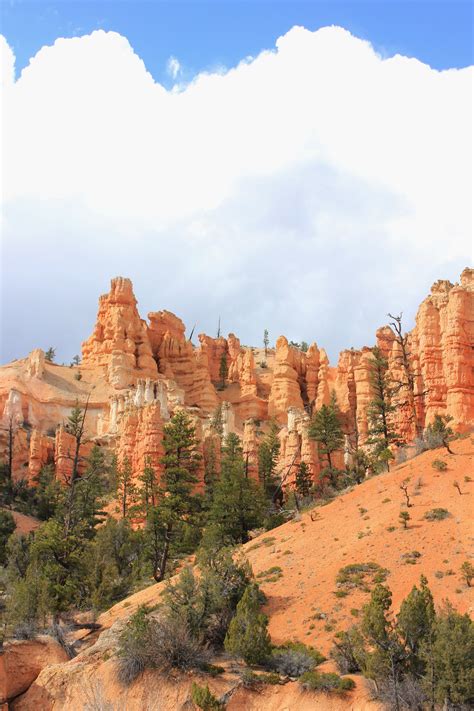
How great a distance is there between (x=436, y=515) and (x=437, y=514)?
0.26 feet

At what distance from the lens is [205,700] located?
66.9 feet

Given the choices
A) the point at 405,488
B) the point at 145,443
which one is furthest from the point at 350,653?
the point at 145,443

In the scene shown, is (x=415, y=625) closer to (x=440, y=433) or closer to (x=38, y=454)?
(x=440, y=433)

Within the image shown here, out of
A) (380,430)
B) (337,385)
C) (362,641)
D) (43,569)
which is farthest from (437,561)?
(337,385)

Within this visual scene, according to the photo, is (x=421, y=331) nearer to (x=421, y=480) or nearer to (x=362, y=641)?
(x=421, y=480)

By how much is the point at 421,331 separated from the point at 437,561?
24404mm

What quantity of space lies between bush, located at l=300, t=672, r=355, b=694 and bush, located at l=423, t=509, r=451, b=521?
11.5m

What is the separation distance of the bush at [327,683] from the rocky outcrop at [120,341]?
6890 centimetres

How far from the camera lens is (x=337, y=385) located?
87438 millimetres

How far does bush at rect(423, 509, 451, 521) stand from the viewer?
30812 mm

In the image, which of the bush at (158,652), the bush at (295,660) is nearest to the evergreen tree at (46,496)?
the bush at (158,652)

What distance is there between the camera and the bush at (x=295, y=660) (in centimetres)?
2188

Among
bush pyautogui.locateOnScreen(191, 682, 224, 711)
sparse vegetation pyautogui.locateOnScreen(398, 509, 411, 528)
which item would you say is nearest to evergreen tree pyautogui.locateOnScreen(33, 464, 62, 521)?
sparse vegetation pyautogui.locateOnScreen(398, 509, 411, 528)

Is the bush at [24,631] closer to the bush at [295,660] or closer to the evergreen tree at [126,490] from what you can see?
the bush at [295,660]
